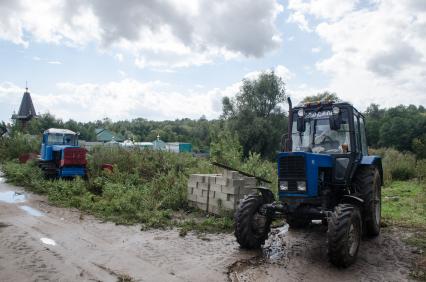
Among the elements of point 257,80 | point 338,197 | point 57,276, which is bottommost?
point 57,276

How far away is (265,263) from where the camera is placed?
6.18 m

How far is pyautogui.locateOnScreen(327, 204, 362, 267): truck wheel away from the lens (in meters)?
5.61

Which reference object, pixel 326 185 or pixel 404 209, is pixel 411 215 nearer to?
pixel 404 209

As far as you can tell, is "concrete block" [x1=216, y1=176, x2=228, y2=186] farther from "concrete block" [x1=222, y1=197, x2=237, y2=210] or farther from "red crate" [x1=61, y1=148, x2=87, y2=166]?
"red crate" [x1=61, y1=148, x2=87, y2=166]

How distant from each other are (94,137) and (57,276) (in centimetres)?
7298

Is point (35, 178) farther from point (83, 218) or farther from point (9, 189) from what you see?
point (83, 218)

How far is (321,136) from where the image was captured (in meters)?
7.62

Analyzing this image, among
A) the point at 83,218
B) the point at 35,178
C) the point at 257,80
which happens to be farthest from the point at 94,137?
the point at 83,218

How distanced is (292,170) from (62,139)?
47.6ft

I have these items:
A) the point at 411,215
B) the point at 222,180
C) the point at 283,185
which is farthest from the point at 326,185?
the point at 411,215

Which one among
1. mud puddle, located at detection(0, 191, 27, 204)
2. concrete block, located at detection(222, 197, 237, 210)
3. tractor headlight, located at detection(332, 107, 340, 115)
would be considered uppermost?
tractor headlight, located at detection(332, 107, 340, 115)

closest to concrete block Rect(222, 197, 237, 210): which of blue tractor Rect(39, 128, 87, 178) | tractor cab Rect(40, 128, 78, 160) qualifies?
blue tractor Rect(39, 128, 87, 178)

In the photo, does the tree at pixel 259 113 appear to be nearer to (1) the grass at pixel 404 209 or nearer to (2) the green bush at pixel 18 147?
(2) the green bush at pixel 18 147

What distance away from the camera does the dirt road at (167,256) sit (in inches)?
219
